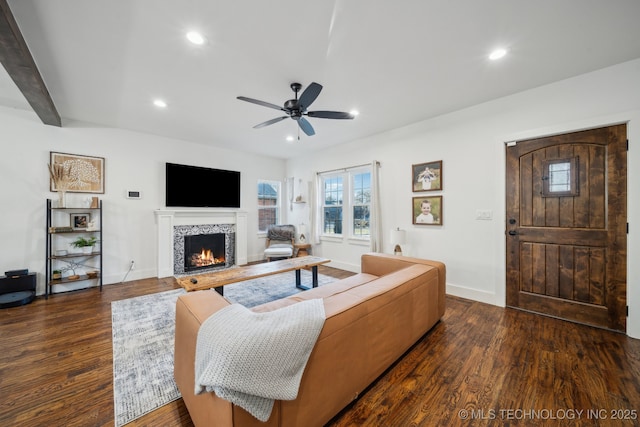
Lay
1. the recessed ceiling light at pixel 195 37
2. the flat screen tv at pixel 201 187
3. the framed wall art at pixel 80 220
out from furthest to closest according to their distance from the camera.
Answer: the flat screen tv at pixel 201 187, the framed wall art at pixel 80 220, the recessed ceiling light at pixel 195 37

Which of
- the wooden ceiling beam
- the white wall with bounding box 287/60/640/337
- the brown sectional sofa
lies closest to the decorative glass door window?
the white wall with bounding box 287/60/640/337

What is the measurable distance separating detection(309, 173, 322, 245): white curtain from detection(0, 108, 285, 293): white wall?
1741mm

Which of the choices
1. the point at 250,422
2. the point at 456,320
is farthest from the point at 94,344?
the point at 456,320

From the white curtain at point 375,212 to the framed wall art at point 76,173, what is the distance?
4.53 metres

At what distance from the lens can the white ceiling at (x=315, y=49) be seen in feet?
5.57

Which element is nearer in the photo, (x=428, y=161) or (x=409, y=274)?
(x=409, y=274)

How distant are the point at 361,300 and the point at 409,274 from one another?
0.82 metres

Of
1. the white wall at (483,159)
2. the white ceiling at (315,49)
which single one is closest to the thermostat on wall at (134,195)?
the white ceiling at (315,49)

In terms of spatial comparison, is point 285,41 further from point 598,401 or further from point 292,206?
point 292,206

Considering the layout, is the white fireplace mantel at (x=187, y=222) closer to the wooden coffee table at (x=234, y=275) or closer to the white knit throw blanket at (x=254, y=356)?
the wooden coffee table at (x=234, y=275)

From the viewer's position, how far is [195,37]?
194cm

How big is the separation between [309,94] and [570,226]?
3.11 metres

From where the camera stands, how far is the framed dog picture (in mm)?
3562

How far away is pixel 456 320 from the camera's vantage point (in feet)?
8.70
